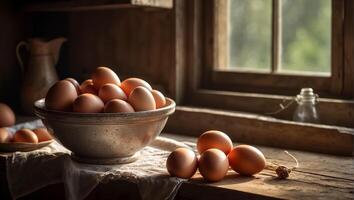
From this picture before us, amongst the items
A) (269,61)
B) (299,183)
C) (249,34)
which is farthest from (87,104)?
(249,34)

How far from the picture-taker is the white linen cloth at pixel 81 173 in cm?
101

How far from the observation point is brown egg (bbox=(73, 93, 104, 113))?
1.06 metres

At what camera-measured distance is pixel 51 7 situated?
165 cm

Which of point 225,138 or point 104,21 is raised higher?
point 104,21

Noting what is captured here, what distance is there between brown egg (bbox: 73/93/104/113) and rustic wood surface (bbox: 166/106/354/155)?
42 cm

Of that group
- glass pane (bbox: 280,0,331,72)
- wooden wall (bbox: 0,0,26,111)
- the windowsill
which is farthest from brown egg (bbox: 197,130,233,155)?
glass pane (bbox: 280,0,331,72)

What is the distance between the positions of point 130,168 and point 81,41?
809 millimetres

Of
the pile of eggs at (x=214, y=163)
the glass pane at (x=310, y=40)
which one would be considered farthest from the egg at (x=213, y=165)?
the glass pane at (x=310, y=40)

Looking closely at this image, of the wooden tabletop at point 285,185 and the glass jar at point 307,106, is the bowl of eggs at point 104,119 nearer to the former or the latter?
the wooden tabletop at point 285,185

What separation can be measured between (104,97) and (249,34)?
2.05 meters

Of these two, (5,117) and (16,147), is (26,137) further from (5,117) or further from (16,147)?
(5,117)

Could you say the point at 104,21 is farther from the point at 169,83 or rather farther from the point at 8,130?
the point at 8,130

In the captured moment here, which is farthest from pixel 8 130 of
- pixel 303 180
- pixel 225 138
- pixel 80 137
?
pixel 303 180

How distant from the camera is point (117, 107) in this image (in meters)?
1.06
